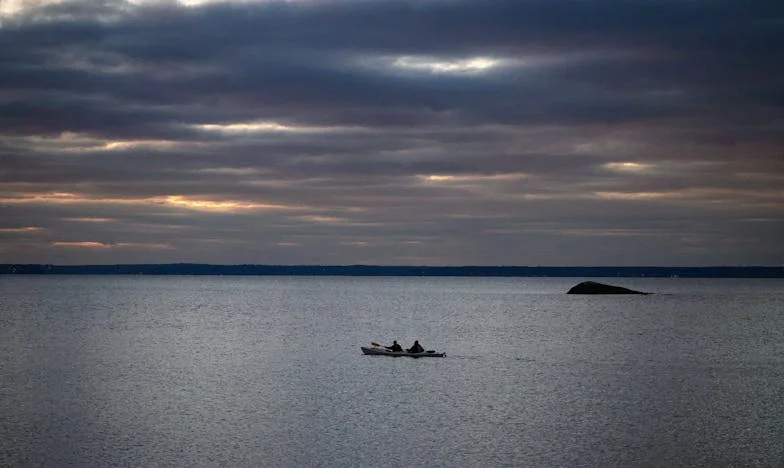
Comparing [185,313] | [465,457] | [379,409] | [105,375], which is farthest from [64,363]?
[185,313]

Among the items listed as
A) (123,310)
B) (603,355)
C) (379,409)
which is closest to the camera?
(379,409)

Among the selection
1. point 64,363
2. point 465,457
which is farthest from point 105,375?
point 465,457

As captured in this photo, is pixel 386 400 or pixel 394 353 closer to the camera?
pixel 386 400

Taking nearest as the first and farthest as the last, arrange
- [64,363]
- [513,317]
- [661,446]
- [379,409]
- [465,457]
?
[465,457], [661,446], [379,409], [64,363], [513,317]

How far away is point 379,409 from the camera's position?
199 ft

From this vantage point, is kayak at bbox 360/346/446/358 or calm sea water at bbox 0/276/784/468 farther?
kayak at bbox 360/346/446/358

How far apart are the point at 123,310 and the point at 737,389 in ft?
492

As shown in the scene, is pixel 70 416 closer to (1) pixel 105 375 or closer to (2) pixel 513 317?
(1) pixel 105 375

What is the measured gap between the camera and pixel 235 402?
6269 cm

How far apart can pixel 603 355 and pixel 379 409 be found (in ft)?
150

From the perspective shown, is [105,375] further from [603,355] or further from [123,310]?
[123,310]

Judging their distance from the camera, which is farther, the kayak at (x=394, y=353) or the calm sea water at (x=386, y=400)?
the kayak at (x=394, y=353)

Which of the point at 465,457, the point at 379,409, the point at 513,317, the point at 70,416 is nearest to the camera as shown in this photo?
the point at 465,457

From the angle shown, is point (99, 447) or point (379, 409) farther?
point (379, 409)
